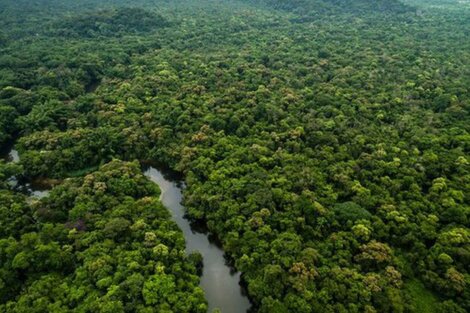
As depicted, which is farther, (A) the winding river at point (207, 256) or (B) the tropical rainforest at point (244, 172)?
(A) the winding river at point (207, 256)

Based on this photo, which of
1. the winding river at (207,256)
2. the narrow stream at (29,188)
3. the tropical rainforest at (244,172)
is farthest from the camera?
the narrow stream at (29,188)

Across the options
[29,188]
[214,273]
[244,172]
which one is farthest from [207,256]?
[29,188]

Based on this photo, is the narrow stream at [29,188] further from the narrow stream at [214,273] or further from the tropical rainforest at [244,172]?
the narrow stream at [214,273]

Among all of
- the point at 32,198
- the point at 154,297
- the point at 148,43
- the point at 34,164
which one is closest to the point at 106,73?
the point at 148,43

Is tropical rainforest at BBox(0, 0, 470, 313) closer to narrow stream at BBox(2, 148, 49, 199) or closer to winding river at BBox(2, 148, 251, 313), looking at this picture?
narrow stream at BBox(2, 148, 49, 199)

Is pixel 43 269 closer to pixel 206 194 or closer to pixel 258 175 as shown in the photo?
pixel 206 194

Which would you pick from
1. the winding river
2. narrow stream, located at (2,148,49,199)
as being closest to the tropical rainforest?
narrow stream, located at (2,148,49,199)

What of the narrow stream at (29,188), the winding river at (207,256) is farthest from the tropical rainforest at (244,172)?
the winding river at (207,256)
